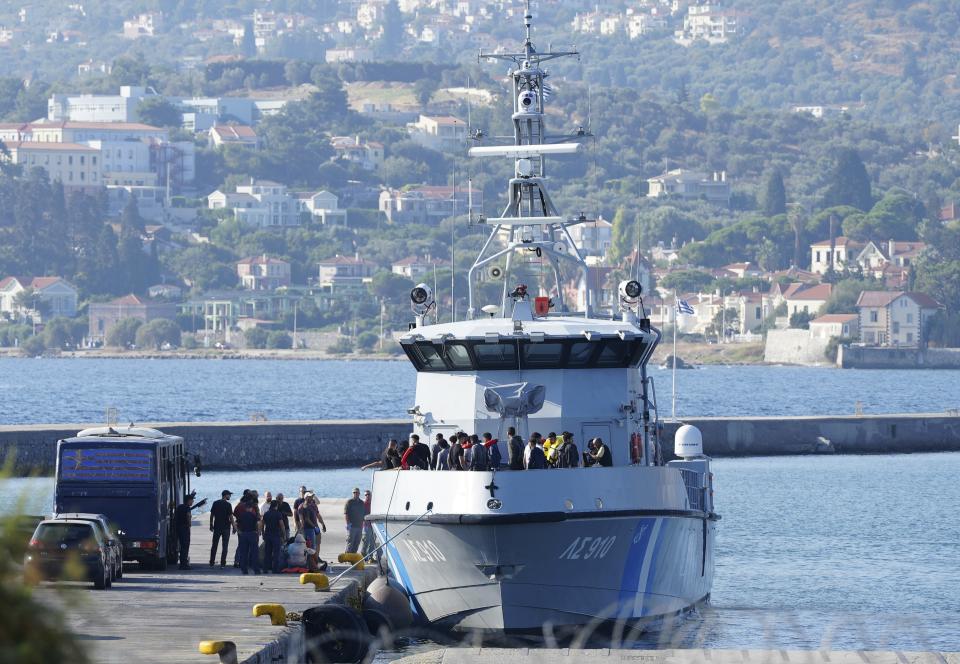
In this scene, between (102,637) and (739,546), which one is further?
(739,546)

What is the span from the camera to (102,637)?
19.5 meters

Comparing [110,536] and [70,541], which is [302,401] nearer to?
[110,536]

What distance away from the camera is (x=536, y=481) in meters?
24.1

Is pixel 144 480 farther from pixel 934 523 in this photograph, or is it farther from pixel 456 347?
pixel 934 523

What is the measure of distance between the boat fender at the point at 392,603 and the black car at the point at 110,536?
3.17 metres

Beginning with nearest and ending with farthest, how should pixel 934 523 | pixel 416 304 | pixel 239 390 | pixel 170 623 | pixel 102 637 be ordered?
1. pixel 102 637
2. pixel 170 623
3. pixel 416 304
4. pixel 934 523
5. pixel 239 390

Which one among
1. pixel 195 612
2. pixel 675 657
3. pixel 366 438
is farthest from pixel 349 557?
pixel 366 438

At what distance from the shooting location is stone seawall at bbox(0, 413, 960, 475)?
6500cm

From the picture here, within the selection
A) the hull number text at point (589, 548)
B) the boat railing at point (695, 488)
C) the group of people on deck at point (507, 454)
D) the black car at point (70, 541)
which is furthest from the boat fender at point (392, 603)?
the boat railing at point (695, 488)

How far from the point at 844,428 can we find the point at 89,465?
53.2m

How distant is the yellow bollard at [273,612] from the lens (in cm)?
2173

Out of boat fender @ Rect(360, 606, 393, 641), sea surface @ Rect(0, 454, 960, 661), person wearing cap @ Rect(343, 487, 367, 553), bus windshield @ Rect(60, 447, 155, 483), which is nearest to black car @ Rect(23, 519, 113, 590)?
boat fender @ Rect(360, 606, 393, 641)

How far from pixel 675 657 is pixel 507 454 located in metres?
8.34

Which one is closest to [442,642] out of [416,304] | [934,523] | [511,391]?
[511,391]
